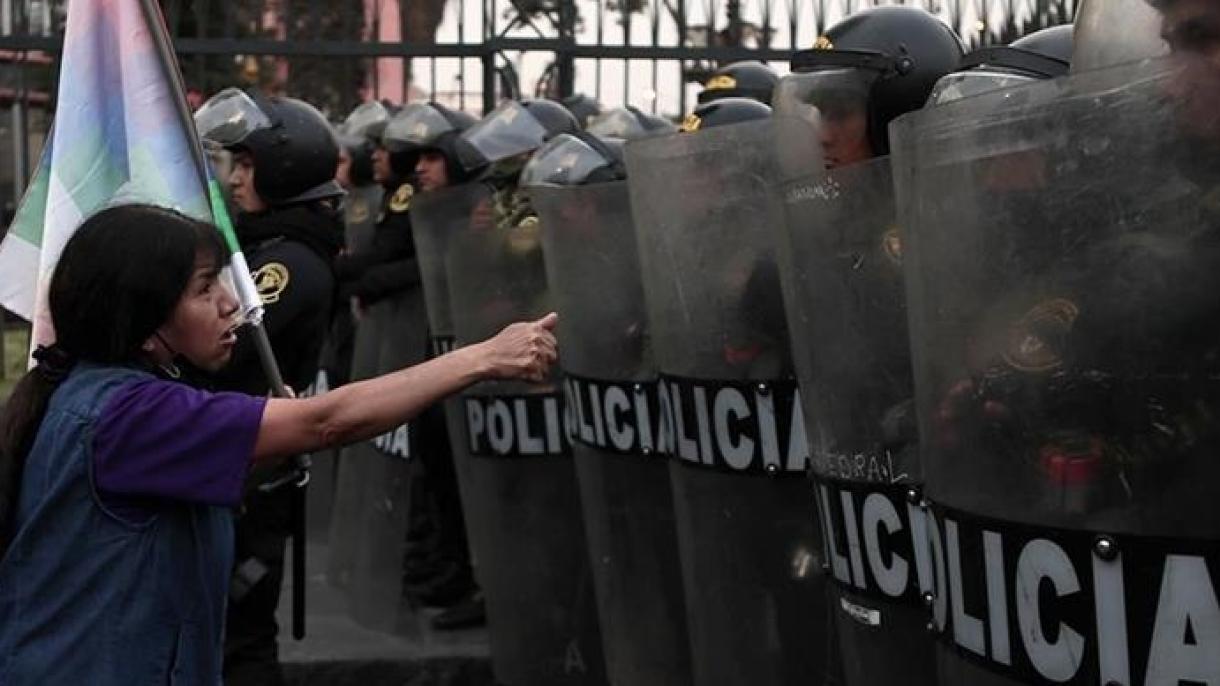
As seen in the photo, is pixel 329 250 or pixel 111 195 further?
pixel 329 250

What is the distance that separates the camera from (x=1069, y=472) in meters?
2.63

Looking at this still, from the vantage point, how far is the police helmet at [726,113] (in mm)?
5328

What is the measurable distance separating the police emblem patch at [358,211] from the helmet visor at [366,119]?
0.31 metres

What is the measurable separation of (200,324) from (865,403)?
41.7 inches

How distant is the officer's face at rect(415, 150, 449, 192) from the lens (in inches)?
324

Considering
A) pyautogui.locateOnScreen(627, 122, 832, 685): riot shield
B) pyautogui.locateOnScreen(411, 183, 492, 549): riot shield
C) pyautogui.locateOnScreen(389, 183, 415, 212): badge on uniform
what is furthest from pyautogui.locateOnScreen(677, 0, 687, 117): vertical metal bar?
pyautogui.locateOnScreen(627, 122, 832, 685): riot shield

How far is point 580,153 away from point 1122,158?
12.8 feet

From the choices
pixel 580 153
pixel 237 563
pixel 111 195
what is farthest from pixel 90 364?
pixel 580 153

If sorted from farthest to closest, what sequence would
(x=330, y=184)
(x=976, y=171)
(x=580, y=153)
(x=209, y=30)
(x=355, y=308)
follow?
1. (x=209, y=30)
2. (x=355, y=308)
3. (x=580, y=153)
4. (x=330, y=184)
5. (x=976, y=171)

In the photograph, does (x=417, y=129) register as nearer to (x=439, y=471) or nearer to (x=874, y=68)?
(x=439, y=471)

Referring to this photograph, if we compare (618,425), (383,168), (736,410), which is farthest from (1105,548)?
(383,168)

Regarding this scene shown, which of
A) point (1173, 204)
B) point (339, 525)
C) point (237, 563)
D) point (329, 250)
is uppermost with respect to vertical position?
point (1173, 204)

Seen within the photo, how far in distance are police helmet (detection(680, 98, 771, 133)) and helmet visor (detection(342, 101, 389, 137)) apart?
4.28 meters

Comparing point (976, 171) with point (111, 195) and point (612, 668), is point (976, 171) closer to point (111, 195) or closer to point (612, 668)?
point (111, 195)
